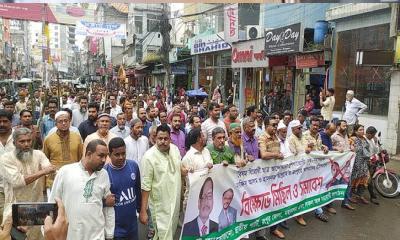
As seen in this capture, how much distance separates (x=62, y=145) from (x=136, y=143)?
110 centimetres

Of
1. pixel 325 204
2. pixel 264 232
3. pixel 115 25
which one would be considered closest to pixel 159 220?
pixel 264 232

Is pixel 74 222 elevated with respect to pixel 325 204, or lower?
elevated

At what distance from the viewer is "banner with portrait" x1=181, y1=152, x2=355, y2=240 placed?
4723 millimetres

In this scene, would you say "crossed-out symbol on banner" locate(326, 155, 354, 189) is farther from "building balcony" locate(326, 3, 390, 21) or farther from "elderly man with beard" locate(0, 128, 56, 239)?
"building balcony" locate(326, 3, 390, 21)

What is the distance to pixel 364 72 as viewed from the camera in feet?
43.0

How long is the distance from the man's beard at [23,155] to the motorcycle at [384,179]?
628cm

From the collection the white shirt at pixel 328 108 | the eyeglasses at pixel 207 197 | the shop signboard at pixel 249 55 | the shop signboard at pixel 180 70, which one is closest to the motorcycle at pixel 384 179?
the eyeglasses at pixel 207 197

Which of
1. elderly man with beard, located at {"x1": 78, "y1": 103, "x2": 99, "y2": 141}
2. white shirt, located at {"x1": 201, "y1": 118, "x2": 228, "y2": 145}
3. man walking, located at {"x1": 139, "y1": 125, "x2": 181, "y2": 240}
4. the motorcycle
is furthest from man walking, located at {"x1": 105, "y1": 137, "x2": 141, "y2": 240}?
the motorcycle

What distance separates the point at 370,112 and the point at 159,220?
10637 millimetres

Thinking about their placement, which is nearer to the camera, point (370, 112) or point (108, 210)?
point (108, 210)

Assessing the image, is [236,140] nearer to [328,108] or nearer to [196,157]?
[196,157]

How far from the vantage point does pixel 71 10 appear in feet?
67.3

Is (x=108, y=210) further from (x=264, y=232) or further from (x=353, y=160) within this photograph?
(x=353, y=160)

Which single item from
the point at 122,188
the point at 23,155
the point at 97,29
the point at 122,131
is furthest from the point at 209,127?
the point at 97,29
